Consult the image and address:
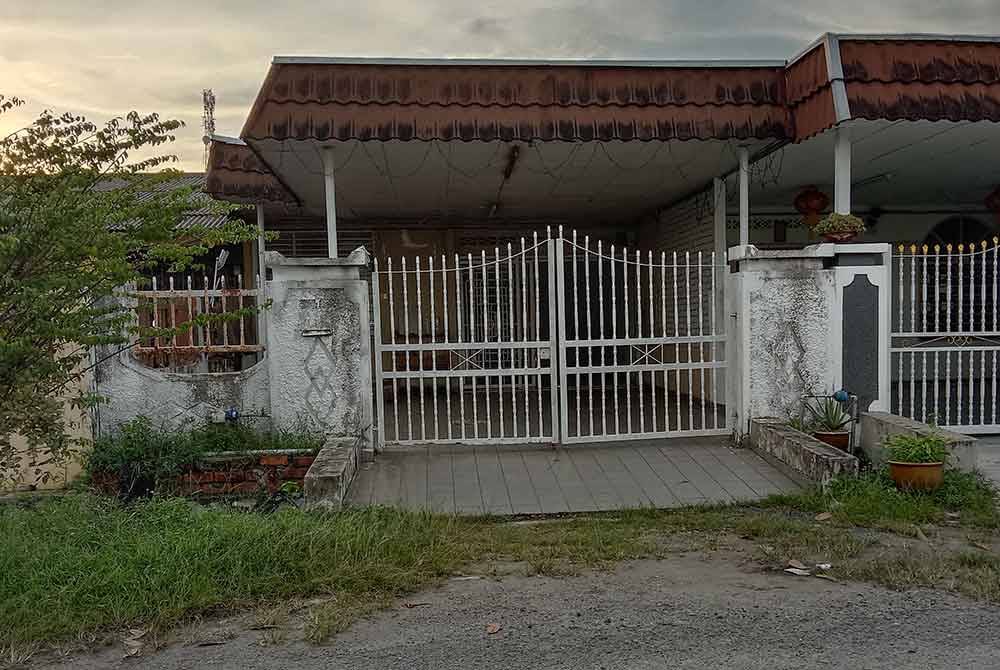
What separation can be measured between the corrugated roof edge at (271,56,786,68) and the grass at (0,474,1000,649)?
3623mm

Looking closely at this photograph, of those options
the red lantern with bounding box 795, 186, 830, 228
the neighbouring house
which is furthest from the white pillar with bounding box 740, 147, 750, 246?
the red lantern with bounding box 795, 186, 830, 228

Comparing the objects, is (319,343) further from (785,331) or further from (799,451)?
(785,331)

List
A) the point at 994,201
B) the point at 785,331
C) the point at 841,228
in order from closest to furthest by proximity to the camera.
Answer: the point at 841,228, the point at 785,331, the point at 994,201

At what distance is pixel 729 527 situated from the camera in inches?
200

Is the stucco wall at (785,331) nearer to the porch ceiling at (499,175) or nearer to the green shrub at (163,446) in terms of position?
the porch ceiling at (499,175)

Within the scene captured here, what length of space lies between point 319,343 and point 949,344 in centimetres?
625

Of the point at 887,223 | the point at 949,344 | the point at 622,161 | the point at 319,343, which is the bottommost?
the point at 949,344

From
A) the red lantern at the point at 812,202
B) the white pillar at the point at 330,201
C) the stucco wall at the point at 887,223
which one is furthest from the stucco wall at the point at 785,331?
the stucco wall at the point at 887,223

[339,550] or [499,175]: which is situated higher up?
[499,175]

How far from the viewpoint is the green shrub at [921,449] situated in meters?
5.53

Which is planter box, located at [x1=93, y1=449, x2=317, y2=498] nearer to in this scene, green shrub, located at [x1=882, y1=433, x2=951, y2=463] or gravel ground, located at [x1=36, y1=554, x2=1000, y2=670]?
gravel ground, located at [x1=36, y1=554, x2=1000, y2=670]

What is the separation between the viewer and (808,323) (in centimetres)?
684

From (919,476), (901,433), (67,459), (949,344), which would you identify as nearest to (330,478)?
(67,459)

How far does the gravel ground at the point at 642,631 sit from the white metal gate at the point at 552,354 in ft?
8.54
